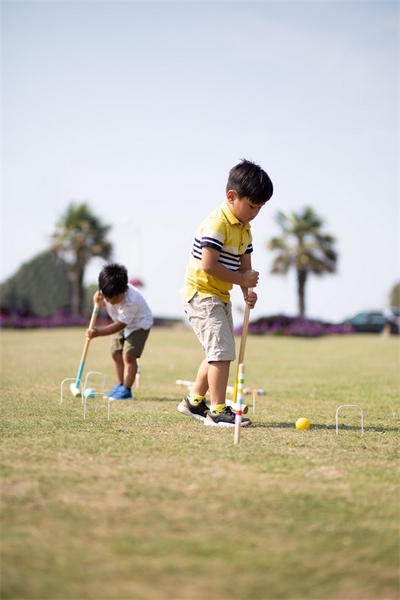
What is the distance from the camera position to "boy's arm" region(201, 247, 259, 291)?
551 cm

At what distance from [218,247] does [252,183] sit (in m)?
0.54

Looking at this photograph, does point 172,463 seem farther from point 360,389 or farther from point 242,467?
point 360,389

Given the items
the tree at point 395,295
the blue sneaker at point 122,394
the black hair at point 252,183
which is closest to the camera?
the black hair at point 252,183

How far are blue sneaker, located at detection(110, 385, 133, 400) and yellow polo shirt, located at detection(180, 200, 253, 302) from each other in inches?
77.1

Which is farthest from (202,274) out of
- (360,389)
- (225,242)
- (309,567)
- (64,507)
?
(360,389)

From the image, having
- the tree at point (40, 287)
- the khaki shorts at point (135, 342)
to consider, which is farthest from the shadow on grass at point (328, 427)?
the tree at point (40, 287)

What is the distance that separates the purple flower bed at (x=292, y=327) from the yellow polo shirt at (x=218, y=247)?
76.0ft

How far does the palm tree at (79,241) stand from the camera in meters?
35.6

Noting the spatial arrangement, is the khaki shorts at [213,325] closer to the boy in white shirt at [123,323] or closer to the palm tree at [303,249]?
the boy in white shirt at [123,323]

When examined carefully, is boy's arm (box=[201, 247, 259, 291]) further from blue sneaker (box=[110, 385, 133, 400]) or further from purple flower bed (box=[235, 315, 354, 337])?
purple flower bed (box=[235, 315, 354, 337])

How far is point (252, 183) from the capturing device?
5.42 meters

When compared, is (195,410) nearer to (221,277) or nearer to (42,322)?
(221,277)

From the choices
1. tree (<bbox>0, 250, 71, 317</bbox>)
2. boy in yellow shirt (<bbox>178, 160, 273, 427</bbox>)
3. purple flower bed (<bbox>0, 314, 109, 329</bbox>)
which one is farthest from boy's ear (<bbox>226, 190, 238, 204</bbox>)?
tree (<bbox>0, 250, 71, 317</bbox>)

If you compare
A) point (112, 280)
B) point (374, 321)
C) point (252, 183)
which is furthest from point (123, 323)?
point (374, 321)
